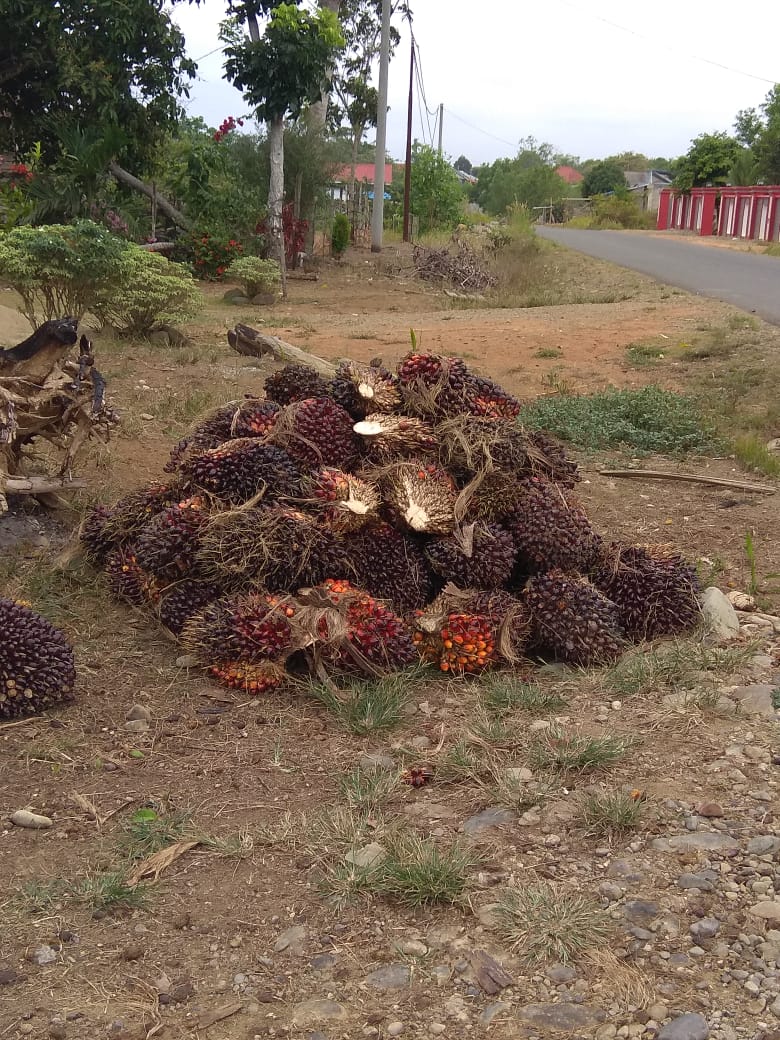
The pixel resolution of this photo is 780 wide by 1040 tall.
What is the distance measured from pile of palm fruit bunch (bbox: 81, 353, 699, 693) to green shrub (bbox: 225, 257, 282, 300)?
1095 cm

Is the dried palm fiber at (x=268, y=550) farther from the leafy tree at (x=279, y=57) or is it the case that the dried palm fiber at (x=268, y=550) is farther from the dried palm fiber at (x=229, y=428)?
the leafy tree at (x=279, y=57)

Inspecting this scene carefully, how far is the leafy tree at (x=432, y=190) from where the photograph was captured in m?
29.0

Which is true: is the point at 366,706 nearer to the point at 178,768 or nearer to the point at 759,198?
the point at 178,768

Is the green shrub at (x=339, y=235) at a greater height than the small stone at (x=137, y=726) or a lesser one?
greater

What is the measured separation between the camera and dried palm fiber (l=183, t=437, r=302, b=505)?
11.8 ft

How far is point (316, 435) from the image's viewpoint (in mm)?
3762

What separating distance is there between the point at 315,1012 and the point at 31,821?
1.04 meters

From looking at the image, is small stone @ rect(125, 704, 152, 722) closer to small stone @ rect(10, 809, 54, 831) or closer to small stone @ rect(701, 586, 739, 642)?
small stone @ rect(10, 809, 54, 831)

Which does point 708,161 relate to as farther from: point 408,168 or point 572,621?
point 572,621

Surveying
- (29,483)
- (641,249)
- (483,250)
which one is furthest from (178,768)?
(641,249)

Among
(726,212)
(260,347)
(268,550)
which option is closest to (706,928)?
(268,550)

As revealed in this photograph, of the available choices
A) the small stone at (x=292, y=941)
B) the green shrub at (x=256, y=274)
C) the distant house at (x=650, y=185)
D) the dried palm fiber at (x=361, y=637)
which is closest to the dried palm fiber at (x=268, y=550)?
the dried palm fiber at (x=361, y=637)

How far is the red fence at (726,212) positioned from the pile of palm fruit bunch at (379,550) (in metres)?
32.8

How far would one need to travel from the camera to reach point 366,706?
3133 millimetres
